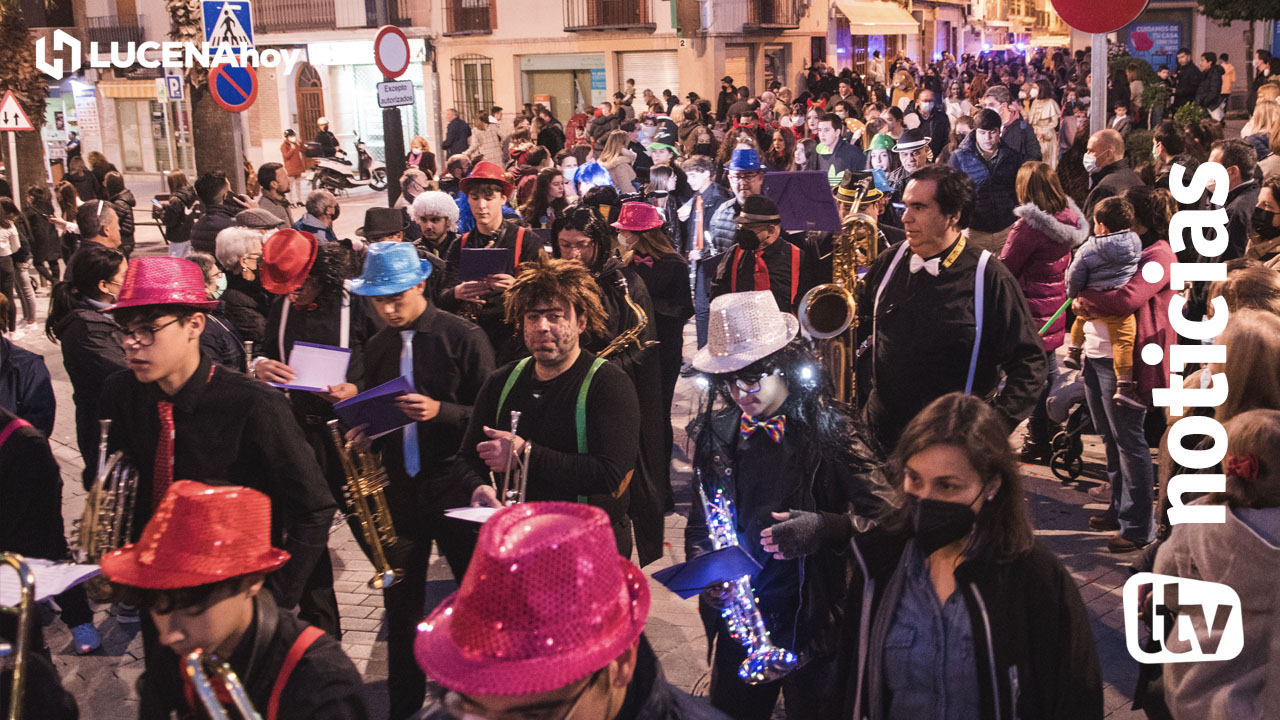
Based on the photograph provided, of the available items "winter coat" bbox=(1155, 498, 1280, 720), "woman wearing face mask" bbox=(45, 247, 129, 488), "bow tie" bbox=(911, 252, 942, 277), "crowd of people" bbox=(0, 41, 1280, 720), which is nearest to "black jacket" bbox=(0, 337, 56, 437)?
"crowd of people" bbox=(0, 41, 1280, 720)

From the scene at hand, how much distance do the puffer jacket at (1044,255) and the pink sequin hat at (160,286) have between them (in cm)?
442

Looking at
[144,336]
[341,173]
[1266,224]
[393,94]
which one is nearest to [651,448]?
[144,336]

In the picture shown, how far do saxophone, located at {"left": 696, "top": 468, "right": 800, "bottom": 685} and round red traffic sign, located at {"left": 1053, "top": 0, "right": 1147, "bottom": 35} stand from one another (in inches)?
131

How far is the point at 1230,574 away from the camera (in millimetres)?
2961

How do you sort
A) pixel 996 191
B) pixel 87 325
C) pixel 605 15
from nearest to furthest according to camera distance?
pixel 87 325
pixel 996 191
pixel 605 15

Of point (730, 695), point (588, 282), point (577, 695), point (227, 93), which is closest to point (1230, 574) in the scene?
point (730, 695)

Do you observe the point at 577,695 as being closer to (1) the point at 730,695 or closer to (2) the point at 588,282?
(1) the point at 730,695

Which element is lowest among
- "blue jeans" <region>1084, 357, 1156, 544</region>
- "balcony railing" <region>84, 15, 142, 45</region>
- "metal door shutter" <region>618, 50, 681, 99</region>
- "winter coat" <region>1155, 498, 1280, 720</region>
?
"blue jeans" <region>1084, 357, 1156, 544</region>

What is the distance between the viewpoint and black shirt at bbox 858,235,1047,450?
14.6 feet

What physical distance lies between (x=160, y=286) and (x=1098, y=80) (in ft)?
14.2

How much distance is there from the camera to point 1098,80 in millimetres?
5582

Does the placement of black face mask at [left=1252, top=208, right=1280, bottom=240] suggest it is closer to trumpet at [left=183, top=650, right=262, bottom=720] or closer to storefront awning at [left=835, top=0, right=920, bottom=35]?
trumpet at [left=183, top=650, right=262, bottom=720]

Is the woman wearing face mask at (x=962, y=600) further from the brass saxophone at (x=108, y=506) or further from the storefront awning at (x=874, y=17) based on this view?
the storefront awning at (x=874, y=17)

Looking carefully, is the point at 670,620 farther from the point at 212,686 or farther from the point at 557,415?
the point at 212,686
